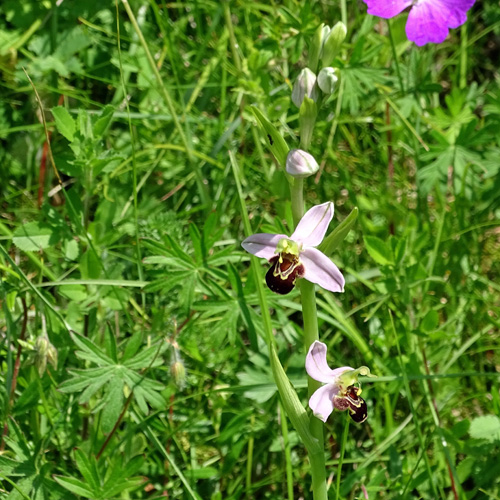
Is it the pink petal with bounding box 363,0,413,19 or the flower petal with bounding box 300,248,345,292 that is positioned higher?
the pink petal with bounding box 363,0,413,19

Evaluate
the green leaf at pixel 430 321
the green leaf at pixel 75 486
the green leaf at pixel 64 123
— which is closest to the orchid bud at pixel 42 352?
the green leaf at pixel 75 486

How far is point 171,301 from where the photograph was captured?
230cm

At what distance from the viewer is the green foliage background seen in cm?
195

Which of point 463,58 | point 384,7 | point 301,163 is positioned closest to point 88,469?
point 301,163

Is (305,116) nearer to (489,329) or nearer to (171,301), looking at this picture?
(171,301)

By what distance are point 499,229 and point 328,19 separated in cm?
120

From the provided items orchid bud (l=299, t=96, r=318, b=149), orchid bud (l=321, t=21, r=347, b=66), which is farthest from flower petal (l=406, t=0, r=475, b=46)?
orchid bud (l=299, t=96, r=318, b=149)

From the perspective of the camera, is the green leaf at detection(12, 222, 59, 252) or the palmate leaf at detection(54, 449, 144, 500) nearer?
the palmate leaf at detection(54, 449, 144, 500)

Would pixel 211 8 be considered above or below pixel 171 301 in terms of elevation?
above

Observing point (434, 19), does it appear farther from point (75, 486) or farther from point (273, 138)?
point (75, 486)

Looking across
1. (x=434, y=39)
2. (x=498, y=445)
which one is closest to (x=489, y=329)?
(x=498, y=445)

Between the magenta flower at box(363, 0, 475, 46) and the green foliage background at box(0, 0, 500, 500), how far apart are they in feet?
1.37

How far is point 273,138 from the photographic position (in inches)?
64.1

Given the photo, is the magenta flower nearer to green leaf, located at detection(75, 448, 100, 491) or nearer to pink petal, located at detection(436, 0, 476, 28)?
pink petal, located at detection(436, 0, 476, 28)
